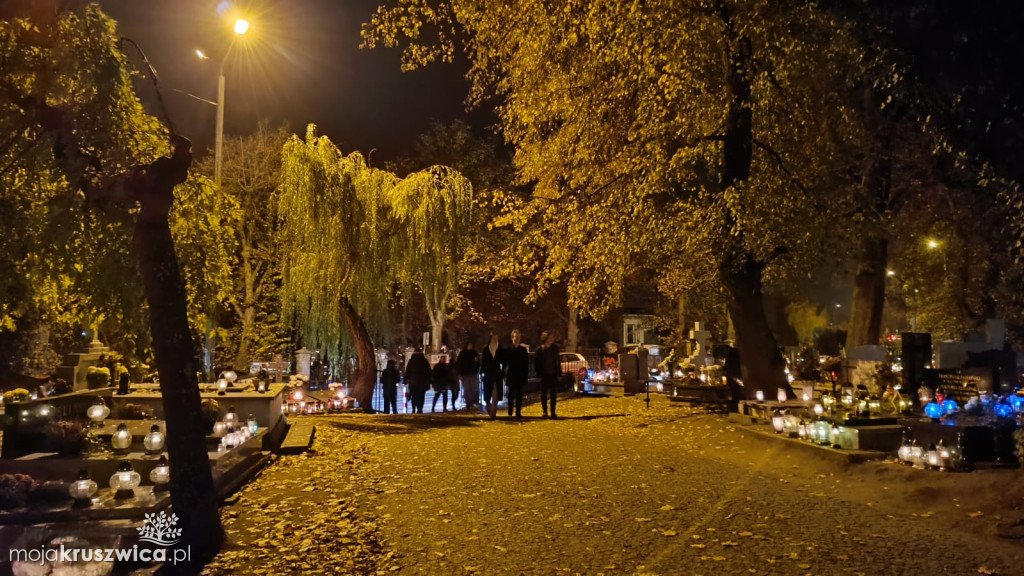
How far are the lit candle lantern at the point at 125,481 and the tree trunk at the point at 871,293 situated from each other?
22.3 meters

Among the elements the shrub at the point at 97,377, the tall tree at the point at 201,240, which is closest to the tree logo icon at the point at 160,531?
the tall tree at the point at 201,240

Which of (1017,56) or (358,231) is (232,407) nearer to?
(358,231)

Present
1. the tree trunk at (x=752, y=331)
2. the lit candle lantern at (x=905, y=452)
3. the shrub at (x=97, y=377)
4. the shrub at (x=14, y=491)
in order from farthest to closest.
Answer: the tree trunk at (x=752, y=331), the shrub at (x=97, y=377), the lit candle lantern at (x=905, y=452), the shrub at (x=14, y=491)

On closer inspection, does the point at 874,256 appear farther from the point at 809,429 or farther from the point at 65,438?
the point at 65,438

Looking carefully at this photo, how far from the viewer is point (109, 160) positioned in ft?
23.6

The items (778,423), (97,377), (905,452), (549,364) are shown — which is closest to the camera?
(905,452)

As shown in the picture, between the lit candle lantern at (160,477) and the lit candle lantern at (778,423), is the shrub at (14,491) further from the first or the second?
the lit candle lantern at (778,423)

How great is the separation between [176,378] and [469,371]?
11917 millimetres

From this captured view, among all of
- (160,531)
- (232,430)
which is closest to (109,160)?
(160,531)

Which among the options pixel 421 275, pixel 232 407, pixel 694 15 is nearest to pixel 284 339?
pixel 421 275

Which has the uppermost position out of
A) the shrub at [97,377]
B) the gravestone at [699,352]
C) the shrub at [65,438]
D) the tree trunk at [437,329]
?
the tree trunk at [437,329]

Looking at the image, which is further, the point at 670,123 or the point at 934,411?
the point at 670,123

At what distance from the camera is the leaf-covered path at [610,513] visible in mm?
5590

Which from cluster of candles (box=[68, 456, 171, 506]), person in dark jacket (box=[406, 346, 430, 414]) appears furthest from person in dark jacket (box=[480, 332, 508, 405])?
cluster of candles (box=[68, 456, 171, 506])
